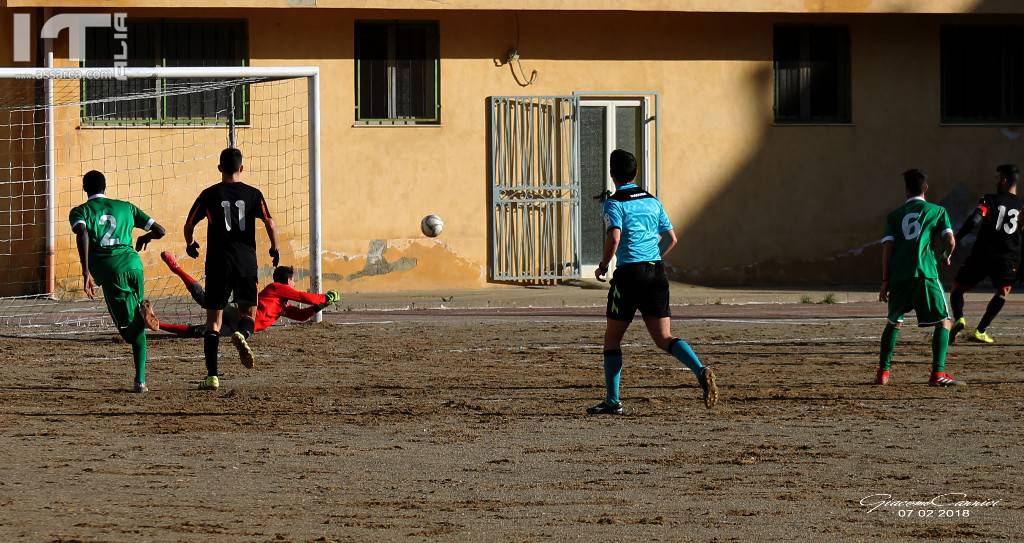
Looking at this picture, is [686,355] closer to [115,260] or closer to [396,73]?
[115,260]

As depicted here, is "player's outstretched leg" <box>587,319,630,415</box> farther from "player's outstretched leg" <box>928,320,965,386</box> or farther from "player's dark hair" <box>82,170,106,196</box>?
"player's dark hair" <box>82,170,106,196</box>

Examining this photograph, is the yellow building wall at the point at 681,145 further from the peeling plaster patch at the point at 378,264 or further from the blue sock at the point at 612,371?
the blue sock at the point at 612,371

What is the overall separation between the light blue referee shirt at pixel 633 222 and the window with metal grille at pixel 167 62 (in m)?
12.4

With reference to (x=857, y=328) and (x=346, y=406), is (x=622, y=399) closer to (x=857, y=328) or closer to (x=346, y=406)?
(x=346, y=406)

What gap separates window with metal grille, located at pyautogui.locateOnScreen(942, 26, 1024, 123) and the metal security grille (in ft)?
19.1

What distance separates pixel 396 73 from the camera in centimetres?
2322

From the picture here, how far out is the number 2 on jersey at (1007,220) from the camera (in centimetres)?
1527

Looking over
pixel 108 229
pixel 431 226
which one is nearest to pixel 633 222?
pixel 108 229

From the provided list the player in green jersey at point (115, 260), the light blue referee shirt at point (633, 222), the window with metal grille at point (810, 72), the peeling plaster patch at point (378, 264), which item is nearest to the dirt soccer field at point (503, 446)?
the player in green jersey at point (115, 260)

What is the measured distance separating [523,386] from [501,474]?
3936 millimetres

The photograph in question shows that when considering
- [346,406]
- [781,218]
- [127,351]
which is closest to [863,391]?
[346,406]

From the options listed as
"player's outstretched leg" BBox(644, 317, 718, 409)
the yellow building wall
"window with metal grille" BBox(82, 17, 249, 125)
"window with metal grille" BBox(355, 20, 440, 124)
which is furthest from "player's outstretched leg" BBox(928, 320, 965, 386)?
"window with metal grille" BBox(82, 17, 249, 125)

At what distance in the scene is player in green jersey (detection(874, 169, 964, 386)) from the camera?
1223 cm

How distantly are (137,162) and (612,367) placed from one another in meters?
12.9
